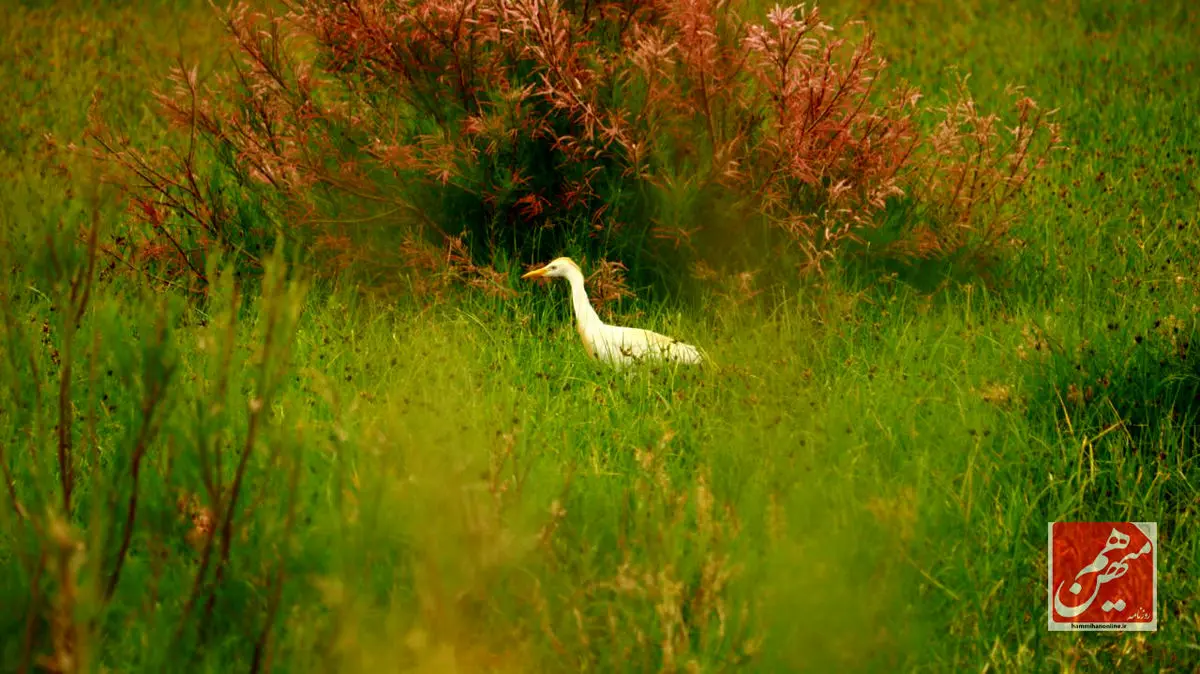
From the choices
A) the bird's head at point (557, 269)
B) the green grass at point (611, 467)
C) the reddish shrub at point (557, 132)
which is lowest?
the green grass at point (611, 467)

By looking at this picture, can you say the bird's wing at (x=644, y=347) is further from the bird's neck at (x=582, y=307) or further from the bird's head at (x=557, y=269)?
the bird's head at (x=557, y=269)

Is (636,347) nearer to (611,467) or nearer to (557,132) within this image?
(611,467)

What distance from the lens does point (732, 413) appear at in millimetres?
3848

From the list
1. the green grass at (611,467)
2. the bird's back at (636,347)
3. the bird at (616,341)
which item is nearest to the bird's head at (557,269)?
the bird at (616,341)

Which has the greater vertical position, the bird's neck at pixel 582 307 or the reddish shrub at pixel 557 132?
the reddish shrub at pixel 557 132

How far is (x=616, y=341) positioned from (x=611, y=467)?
33.2 inches

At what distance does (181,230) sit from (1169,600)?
475 cm

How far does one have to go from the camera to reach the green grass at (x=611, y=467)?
259 cm

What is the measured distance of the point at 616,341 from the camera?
434 centimetres

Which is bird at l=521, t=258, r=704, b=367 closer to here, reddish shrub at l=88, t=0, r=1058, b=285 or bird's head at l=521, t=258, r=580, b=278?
bird's head at l=521, t=258, r=580, b=278

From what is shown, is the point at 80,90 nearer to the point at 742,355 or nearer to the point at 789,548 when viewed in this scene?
the point at 742,355

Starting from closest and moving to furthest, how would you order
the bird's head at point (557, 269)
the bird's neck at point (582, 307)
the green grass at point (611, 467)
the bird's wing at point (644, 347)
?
the green grass at point (611, 467) → the bird's wing at point (644, 347) → the bird's neck at point (582, 307) → the bird's head at point (557, 269)

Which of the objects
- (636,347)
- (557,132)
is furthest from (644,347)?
(557,132)

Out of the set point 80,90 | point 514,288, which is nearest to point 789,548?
point 514,288
